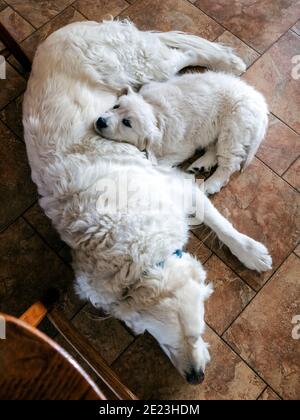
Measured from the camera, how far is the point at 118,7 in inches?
99.1

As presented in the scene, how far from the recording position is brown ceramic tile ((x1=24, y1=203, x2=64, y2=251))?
203 centimetres

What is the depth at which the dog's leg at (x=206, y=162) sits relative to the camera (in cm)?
208

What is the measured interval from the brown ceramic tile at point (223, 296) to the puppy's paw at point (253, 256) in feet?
0.28

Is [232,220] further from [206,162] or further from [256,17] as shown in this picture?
[256,17]

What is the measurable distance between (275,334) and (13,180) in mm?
1457

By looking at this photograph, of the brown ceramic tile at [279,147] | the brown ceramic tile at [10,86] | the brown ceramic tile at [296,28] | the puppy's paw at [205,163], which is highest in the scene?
the brown ceramic tile at [10,86]

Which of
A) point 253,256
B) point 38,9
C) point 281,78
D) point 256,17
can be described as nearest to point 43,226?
point 253,256

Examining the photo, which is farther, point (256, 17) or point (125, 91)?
point (256, 17)

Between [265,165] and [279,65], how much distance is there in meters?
0.62

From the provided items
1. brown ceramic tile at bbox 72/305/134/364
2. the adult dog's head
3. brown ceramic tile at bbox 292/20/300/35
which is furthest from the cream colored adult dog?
brown ceramic tile at bbox 292/20/300/35

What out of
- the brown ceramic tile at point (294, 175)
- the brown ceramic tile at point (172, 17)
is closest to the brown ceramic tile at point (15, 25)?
the brown ceramic tile at point (172, 17)

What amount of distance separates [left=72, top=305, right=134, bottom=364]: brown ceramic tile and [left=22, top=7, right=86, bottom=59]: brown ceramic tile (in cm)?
153

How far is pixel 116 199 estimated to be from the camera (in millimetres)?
1575

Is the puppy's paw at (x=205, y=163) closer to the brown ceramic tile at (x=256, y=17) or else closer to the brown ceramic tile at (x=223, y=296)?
the brown ceramic tile at (x=223, y=296)
